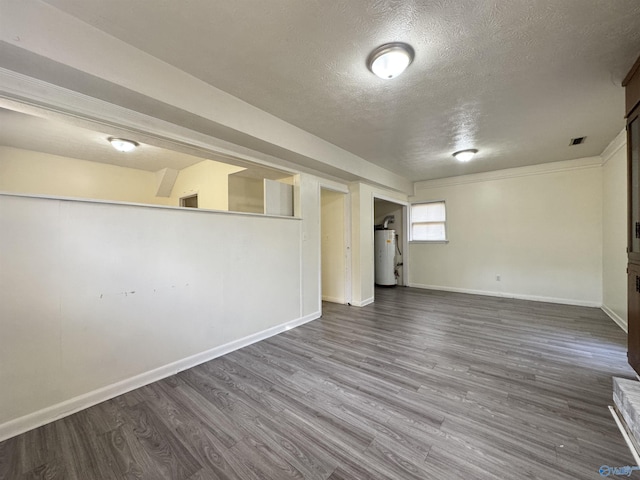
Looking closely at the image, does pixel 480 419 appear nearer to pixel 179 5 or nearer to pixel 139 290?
pixel 139 290

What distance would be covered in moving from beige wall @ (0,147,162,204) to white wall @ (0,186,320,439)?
97 cm

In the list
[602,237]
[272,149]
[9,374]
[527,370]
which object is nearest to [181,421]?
[9,374]

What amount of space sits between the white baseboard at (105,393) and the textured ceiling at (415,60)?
264 cm

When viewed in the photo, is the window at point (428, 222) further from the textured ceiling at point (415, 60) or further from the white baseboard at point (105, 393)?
the white baseboard at point (105, 393)

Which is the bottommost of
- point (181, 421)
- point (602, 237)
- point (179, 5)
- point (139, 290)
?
point (181, 421)

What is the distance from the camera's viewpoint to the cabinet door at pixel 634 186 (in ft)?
6.58

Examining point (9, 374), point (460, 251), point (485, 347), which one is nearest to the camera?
point (9, 374)

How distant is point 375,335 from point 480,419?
1.59 meters

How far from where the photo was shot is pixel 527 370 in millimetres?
2342

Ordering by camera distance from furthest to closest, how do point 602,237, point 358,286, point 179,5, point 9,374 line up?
point 358,286 < point 602,237 < point 9,374 < point 179,5

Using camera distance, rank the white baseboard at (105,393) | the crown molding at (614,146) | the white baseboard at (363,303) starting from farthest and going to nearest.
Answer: the white baseboard at (363,303) → the crown molding at (614,146) → the white baseboard at (105,393)

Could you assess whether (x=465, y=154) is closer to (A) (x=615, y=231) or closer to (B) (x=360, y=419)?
(A) (x=615, y=231)

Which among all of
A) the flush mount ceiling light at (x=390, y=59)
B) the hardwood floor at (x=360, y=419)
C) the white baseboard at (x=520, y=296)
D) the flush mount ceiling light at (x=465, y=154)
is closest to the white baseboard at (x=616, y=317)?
the white baseboard at (x=520, y=296)

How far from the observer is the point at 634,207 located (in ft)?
6.80
